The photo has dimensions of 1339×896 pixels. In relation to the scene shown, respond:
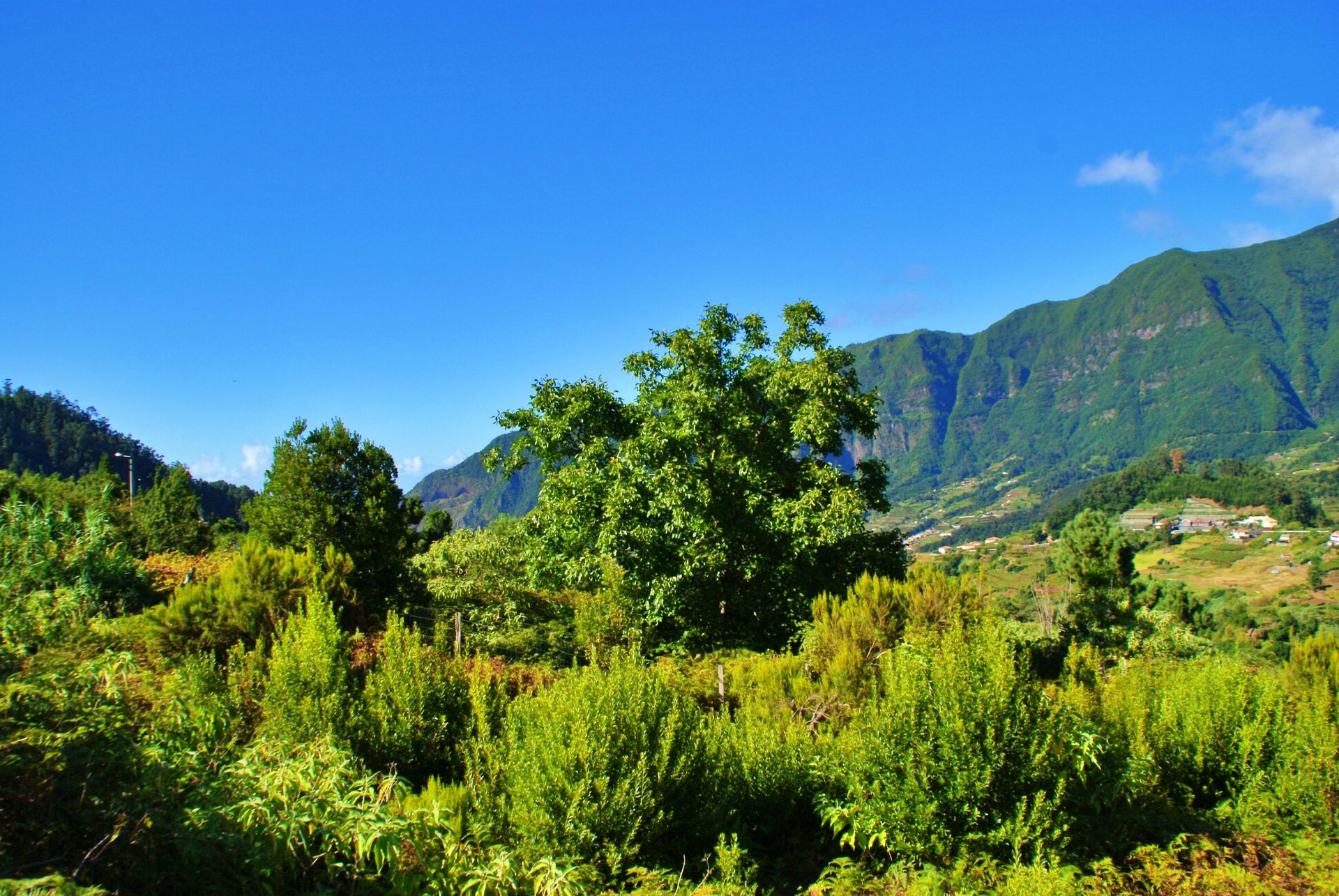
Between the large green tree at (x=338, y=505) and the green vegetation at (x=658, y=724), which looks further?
the large green tree at (x=338, y=505)

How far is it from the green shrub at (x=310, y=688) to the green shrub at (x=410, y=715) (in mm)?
225

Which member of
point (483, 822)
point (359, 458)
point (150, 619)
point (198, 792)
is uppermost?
point (359, 458)

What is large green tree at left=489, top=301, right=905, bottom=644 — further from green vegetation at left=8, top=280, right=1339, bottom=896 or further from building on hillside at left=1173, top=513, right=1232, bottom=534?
building on hillside at left=1173, top=513, right=1232, bottom=534

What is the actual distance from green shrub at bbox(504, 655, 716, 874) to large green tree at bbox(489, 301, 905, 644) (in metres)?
7.56

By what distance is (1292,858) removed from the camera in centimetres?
598

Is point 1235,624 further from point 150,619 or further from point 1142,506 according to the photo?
point 1142,506

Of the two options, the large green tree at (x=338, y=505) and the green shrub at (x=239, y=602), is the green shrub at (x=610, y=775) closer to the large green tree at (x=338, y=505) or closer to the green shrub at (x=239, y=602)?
the green shrub at (x=239, y=602)

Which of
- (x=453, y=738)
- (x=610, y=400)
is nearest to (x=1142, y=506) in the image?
(x=610, y=400)

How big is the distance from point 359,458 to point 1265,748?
1618 cm

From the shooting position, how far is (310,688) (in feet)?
19.4

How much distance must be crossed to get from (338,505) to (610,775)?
43.9 feet

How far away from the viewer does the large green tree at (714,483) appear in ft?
43.0

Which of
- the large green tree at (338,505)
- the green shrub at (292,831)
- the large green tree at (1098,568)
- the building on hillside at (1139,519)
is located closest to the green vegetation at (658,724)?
the green shrub at (292,831)

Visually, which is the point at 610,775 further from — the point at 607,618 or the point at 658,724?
the point at 607,618
